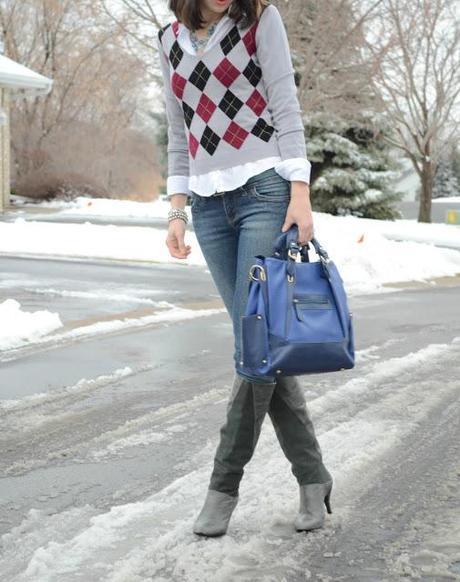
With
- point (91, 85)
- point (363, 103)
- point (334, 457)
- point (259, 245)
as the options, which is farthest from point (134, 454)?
point (91, 85)

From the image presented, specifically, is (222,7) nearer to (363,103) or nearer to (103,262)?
(103,262)

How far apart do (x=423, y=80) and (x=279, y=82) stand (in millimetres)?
29425

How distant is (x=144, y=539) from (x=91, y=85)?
42454 millimetres

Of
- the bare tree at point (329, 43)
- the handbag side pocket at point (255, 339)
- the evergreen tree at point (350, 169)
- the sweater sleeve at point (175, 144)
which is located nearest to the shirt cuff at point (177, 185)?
the sweater sleeve at point (175, 144)

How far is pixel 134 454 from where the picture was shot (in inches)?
178

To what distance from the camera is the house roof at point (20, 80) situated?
25.7m

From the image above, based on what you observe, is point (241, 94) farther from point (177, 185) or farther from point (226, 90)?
point (177, 185)

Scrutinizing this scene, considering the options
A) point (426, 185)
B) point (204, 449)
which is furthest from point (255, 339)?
point (426, 185)

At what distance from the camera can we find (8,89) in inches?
1118

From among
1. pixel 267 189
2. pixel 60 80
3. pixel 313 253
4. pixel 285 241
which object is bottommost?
pixel 313 253

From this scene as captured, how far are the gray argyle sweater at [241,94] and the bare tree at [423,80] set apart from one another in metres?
23.4

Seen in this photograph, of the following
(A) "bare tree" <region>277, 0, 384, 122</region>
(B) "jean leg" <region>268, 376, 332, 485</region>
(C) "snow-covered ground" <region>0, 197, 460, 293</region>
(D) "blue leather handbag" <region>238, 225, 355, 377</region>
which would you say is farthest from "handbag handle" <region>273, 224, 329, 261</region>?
(A) "bare tree" <region>277, 0, 384, 122</region>

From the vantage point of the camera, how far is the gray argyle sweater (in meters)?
3.10

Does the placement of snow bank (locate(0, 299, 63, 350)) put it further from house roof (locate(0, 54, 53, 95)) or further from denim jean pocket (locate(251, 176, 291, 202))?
house roof (locate(0, 54, 53, 95))
